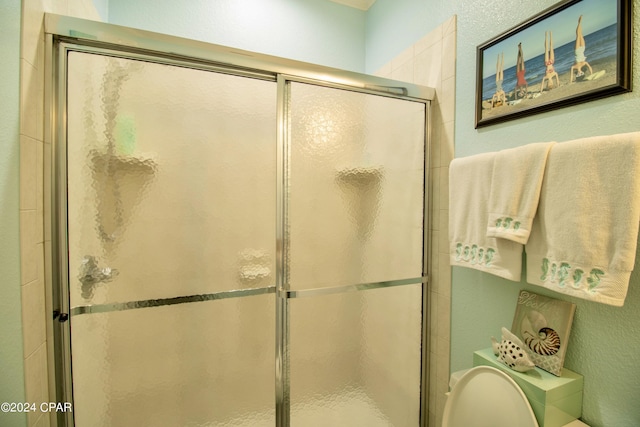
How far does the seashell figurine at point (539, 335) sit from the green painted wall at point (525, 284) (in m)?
0.06

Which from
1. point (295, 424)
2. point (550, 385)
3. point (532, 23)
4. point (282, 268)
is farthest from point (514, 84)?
point (295, 424)

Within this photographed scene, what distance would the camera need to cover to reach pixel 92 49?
942mm

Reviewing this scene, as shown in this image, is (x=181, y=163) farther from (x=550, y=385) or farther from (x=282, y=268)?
(x=550, y=385)

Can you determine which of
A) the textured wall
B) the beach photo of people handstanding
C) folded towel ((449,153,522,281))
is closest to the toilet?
folded towel ((449,153,522,281))

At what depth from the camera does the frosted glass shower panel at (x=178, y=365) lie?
→ 3.25 ft

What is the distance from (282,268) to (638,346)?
3.63ft

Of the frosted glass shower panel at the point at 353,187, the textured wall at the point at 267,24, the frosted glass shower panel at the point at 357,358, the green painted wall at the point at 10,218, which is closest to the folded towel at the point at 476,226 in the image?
the frosted glass shower panel at the point at 353,187

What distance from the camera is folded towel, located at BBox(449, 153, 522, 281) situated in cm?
98

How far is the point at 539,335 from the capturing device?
0.95 m

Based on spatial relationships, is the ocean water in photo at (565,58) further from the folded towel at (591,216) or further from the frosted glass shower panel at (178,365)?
the frosted glass shower panel at (178,365)

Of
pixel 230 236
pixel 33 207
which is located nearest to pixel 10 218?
pixel 33 207

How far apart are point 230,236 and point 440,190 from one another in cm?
101

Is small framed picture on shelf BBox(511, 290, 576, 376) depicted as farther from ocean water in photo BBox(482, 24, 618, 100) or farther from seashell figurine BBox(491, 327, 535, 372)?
ocean water in photo BBox(482, 24, 618, 100)

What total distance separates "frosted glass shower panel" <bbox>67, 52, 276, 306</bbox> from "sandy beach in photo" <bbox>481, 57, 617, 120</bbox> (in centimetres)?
90
